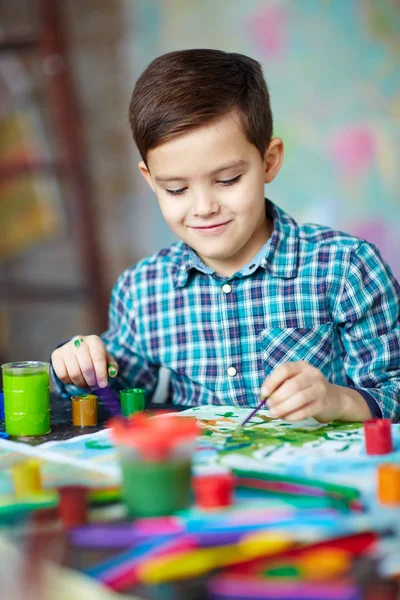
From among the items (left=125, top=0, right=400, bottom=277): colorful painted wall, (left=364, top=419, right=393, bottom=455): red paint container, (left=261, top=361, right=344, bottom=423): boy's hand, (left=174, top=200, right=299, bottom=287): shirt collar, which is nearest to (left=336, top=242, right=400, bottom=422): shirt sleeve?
(left=174, top=200, right=299, bottom=287): shirt collar

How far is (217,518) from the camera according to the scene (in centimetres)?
73

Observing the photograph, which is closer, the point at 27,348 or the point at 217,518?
the point at 217,518

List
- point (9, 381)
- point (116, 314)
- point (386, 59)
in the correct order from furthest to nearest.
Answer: point (386, 59) < point (116, 314) < point (9, 381)

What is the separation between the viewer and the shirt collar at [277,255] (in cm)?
145

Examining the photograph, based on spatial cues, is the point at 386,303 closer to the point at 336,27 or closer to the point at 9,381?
the point at 9,381

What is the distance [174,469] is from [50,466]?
0.85ft

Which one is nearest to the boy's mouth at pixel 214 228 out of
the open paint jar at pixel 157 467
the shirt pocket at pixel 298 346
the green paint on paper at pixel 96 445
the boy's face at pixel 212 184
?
the boy's face at pixel 212 184

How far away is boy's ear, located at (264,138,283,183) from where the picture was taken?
1.43 m

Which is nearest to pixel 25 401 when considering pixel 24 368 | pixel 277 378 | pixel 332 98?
pixel 24 368

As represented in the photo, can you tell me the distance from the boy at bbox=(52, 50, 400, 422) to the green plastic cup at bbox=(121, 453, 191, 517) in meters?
0.46

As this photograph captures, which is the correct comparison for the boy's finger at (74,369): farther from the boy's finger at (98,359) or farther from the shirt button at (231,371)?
the shirt button at (231,371)

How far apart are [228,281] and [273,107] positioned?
5.73 feet

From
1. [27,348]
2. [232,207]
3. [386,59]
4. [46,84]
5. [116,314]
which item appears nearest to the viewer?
[232,207]

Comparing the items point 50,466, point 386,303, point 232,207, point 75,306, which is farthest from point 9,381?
point 75,306
